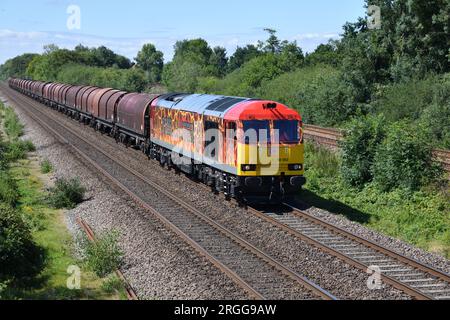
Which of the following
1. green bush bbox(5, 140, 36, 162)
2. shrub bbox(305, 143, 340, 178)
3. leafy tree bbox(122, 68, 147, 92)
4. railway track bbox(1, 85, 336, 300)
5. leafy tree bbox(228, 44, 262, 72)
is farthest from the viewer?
leafy tree bbox(228, 44, 262, 72)

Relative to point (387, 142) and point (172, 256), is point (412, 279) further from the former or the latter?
point (387, 142)

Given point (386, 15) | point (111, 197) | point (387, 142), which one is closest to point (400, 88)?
point (386, 15)

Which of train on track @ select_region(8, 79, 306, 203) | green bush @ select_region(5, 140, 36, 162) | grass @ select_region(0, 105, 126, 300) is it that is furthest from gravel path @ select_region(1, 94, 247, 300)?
green bush @ select_region(5, 140, 36, 162)

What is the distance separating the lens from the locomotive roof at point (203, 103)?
2080 cm

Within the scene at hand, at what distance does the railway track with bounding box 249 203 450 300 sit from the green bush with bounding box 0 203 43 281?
6680 mm

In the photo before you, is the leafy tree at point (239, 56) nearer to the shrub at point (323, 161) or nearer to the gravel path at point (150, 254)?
the shrub at point (323, 161)

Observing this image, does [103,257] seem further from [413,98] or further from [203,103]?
[413,98]

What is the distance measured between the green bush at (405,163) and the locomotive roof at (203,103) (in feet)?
16.9

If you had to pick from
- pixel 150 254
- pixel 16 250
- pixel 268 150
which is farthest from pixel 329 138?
pixel 16 250

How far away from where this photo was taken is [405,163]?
806 inches

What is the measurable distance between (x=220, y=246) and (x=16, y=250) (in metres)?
4.91

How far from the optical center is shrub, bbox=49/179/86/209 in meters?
21.5

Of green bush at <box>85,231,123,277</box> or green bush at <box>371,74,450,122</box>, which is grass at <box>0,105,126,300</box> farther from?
green bush at <box>371,74,450,122</box>

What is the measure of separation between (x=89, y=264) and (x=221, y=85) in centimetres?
5046
